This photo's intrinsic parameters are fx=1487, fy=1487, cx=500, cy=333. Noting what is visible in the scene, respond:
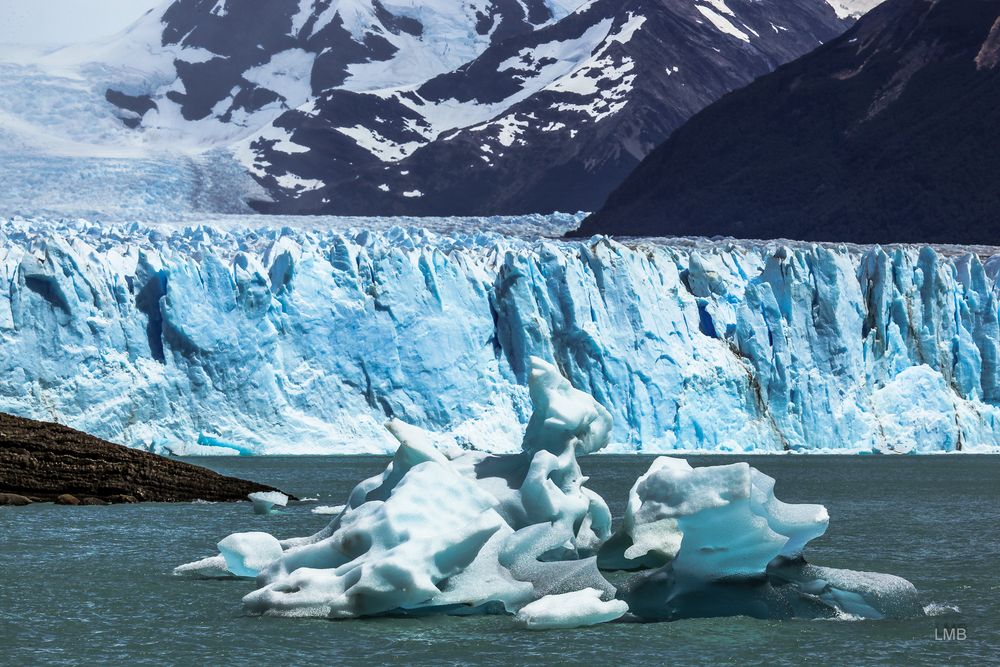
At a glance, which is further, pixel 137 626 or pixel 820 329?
pixel 820 329

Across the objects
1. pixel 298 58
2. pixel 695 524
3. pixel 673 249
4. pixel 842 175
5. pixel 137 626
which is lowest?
pixel 137 626

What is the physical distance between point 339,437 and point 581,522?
59.1 feet

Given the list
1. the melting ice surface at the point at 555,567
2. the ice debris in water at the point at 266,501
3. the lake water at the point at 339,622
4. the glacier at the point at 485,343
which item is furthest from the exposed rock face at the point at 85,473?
the melting ice surface at the point at 555,567

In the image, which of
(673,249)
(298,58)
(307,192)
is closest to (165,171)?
(307,192)

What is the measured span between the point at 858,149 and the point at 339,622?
51252 mm

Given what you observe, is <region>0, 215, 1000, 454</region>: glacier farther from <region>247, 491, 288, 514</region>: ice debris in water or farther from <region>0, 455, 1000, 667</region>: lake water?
<region>247, 491, 288, 514</region>: ice debris in water

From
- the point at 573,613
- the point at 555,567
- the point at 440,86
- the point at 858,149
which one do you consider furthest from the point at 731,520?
the point at 440,86

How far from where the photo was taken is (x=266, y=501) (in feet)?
57.2

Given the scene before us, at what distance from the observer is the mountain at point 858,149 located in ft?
176

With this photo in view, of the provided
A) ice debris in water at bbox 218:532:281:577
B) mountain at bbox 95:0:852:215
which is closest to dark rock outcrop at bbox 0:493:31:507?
ice debris in water at bbox 218:532:281:577

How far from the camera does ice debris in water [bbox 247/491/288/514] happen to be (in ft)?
57.1

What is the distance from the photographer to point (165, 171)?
67250mm

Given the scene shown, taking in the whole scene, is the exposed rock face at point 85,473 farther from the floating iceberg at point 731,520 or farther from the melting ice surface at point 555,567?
the floating iceberg at point 731,520

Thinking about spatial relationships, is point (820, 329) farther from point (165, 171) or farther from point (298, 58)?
point (298, 58)
